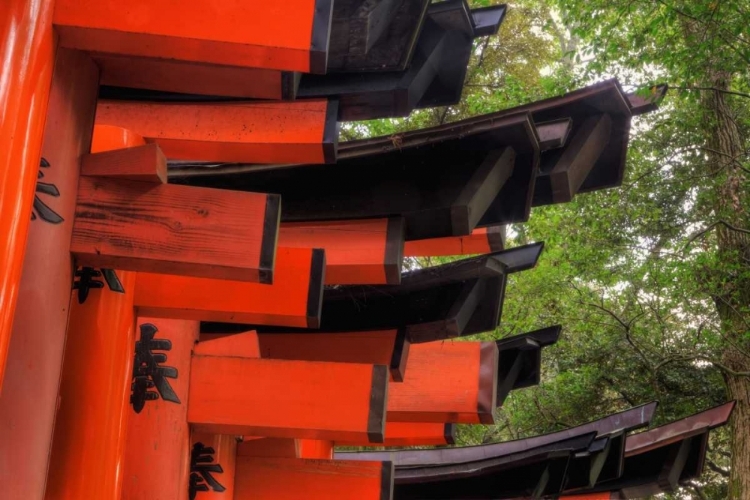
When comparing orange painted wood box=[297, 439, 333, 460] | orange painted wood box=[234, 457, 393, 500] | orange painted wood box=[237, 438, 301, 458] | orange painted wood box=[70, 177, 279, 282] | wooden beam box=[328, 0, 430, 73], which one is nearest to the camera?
orange painted wood box=[70, 177, 279, 282]

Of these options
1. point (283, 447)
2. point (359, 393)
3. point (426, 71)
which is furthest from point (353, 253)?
point (283, 447)

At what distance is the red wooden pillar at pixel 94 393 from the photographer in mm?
2719

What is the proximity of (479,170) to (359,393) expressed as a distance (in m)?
1.13

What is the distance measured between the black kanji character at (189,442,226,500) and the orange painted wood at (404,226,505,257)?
1834 millimetres

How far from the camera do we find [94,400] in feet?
9.17

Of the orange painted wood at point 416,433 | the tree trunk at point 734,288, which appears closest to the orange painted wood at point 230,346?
the orange painted wood at point 416,433

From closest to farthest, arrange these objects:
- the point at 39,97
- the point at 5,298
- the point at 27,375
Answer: the point at 5,298 → the point at 39,97 → the point at 27,375

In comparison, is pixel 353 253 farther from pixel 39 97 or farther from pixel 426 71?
pixel 39 97

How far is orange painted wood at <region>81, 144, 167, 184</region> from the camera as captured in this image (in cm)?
237

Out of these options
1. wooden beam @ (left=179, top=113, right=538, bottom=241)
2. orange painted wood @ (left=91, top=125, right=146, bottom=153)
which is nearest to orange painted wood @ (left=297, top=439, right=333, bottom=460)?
wooden beam @ (left=179, top=113, right=538, bottom=241)

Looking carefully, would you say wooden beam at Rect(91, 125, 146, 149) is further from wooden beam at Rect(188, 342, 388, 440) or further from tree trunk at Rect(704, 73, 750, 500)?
tree trunk at Rect(704, 73, 750, 500)

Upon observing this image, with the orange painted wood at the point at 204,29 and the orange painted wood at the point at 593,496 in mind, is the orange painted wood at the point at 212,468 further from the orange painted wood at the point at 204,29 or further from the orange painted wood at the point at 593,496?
the orange painted wood at the point at 593,496

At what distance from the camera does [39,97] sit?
6.82ft

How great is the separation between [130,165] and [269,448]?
257 centimetres
